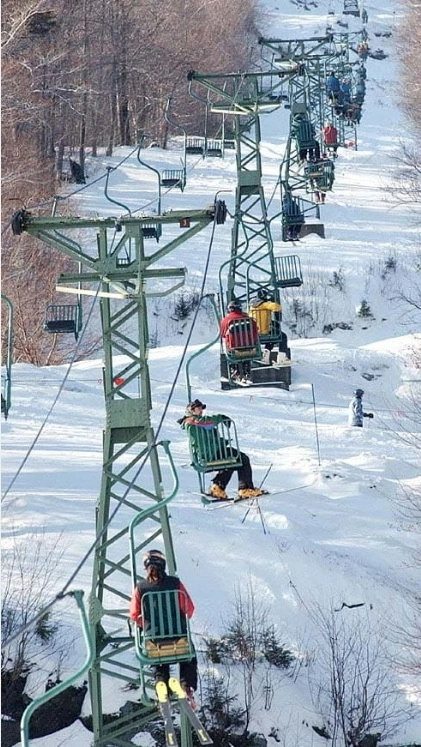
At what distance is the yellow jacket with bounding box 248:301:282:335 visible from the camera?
54.1 ft

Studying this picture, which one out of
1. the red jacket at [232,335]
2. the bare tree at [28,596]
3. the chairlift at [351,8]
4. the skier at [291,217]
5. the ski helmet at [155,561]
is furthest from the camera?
the chairlift at [351,8]

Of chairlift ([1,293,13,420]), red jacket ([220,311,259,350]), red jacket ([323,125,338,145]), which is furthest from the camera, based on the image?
red jacket ([323,125,338,145])

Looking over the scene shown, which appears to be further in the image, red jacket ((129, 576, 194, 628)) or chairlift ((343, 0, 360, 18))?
chairlift ((343, 0, 360, 18))

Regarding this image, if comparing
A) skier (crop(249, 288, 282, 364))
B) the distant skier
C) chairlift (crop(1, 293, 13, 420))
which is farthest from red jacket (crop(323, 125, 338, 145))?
chairlift (crop(1, 293, 13, 420))

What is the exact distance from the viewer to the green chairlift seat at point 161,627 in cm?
844

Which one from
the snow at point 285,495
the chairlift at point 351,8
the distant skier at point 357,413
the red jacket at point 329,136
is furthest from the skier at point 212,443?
the chairlift at point 351,8

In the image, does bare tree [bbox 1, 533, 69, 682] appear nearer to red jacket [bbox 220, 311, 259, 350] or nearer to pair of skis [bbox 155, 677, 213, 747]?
red jacket [bbox 220, 311, 259, 350]

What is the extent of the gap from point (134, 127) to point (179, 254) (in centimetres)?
1648

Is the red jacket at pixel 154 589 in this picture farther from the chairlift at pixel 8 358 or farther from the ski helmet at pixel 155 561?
the chairlift at pixel 8 358

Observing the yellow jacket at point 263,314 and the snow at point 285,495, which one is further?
the yellow jacket at point 263,314

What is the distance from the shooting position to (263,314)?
16.5 m

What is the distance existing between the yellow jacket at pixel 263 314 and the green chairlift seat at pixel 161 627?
8391mm

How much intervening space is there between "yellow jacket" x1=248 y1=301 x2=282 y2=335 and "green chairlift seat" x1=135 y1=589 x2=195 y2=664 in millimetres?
8391

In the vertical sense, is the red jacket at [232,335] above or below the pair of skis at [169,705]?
above
